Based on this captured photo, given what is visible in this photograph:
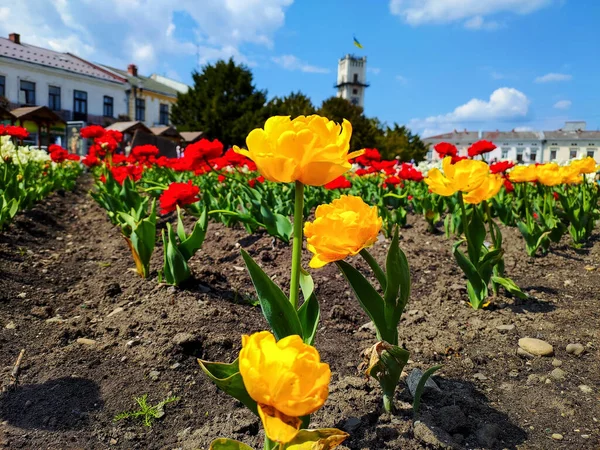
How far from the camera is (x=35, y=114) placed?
40.9 ft

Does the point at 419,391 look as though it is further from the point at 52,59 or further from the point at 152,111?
the point at 152,111

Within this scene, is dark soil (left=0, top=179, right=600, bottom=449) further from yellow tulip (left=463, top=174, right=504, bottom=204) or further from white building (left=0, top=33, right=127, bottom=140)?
white building (left=0, top=33, right=127, bottom=140)

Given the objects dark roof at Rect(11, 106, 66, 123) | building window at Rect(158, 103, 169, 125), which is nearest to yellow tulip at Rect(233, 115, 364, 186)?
dark roof at Rect(11, 106, 66, 123)

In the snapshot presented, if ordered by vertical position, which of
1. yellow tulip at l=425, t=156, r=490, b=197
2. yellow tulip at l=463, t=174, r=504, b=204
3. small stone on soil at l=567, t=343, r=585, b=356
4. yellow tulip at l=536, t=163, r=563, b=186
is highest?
yellow tulip at l=536, t=163, r=563, b=186

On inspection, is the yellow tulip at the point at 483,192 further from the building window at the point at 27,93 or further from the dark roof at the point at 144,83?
the dark roof at the point at 144,83

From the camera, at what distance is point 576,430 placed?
4.59ft

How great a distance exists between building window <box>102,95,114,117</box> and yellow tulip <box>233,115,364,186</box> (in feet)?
114

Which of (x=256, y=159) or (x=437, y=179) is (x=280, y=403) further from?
(x=437, y=179)

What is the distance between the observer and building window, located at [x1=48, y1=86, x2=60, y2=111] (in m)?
29.3

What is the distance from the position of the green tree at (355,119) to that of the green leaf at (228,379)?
31107 millimetres

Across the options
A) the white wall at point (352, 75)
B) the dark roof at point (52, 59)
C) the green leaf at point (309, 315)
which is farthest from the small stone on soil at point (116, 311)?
the white wall at point (352, 75)

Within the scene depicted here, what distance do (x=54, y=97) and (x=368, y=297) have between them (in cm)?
3319

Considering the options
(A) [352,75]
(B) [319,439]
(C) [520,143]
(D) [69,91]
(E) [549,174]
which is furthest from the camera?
(A) [352,75]

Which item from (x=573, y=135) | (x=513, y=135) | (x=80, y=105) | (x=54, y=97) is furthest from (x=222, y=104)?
(x=573, y=135)
